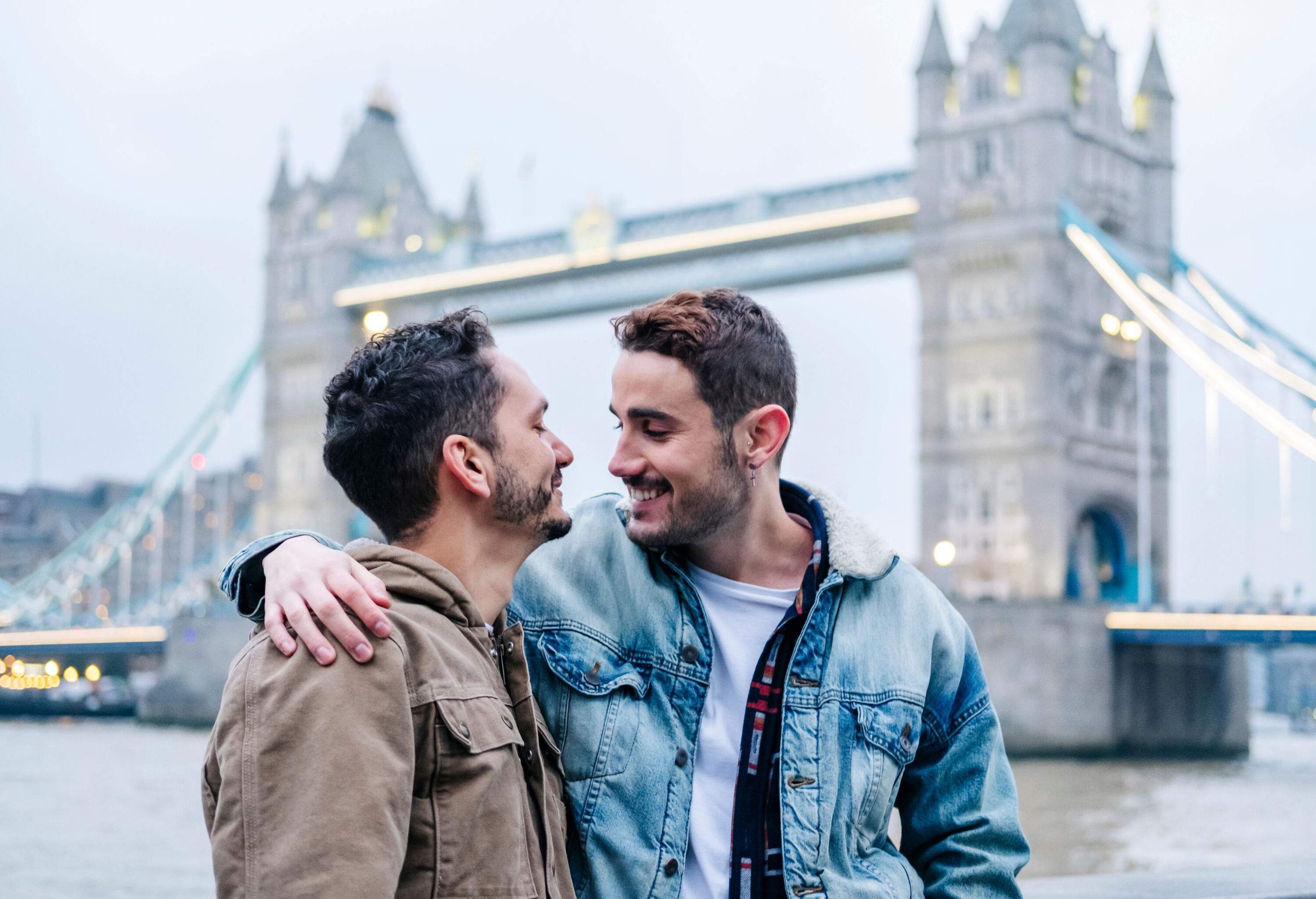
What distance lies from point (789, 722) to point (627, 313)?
1.87 ft

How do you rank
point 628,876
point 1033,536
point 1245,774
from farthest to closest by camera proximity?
point 1033,536
point 1245,774
point 628,876

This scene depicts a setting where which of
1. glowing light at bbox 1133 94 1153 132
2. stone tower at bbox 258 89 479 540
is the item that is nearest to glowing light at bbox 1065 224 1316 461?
glowing light at bbox 1133 94 1153 132

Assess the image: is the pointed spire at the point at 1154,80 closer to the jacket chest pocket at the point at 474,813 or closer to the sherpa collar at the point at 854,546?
the sherpa collar at the point at 854,546

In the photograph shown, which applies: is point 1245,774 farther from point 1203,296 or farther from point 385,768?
point 385,768

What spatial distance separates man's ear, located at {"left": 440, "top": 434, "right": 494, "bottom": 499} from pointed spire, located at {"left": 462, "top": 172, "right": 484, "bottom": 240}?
46.7m

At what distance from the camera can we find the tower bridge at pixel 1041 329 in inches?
922

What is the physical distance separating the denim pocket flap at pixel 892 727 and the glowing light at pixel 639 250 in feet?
95.5

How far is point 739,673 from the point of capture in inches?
79.9

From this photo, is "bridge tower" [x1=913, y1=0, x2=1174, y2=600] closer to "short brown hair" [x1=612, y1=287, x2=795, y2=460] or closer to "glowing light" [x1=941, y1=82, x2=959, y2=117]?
"glowing light" [x1=941, y1=82, x2=959, y2=117]

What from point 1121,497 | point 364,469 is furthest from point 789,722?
point 1121,497

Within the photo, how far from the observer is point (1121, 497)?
98.5 ft

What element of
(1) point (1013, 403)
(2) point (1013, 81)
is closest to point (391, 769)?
(1) point (1013, 403)

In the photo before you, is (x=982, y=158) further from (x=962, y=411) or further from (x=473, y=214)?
(x=473, y=214)

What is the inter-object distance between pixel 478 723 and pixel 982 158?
2965cm
